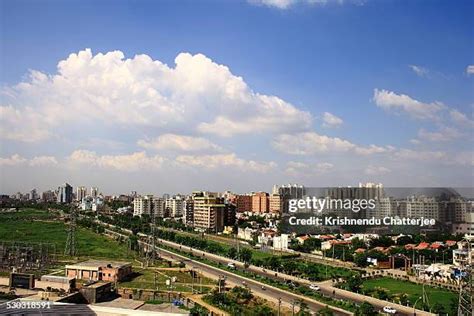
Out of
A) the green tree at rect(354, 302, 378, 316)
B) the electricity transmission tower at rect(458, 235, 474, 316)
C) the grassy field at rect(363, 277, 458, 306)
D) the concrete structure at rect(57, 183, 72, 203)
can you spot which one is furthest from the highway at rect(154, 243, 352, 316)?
the concrete structure at rect(57, 183, 72, 203)

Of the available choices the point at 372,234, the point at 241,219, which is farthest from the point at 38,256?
the point at 241,219

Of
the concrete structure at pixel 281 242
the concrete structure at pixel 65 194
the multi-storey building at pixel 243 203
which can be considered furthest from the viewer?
the concrete structure at pixel 65 194

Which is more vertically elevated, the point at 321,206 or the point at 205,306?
the point at 321,206

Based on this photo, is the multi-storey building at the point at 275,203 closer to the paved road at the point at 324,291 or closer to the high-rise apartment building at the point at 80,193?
the paved road at the point at 324,291

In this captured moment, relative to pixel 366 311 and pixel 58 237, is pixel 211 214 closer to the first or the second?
pixel 58 237

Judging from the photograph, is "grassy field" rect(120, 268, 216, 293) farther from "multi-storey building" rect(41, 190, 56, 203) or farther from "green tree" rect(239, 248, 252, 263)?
"multi-storey building" rect(41, 190, 56, 203)

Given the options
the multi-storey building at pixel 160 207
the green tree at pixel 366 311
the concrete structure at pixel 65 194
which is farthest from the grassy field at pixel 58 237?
the concrete structure at pixel 65 194

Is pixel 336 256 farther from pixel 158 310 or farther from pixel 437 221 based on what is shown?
pixel 158 310

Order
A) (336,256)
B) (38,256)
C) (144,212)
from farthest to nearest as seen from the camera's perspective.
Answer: (144,212), (336,256), (38,256)
